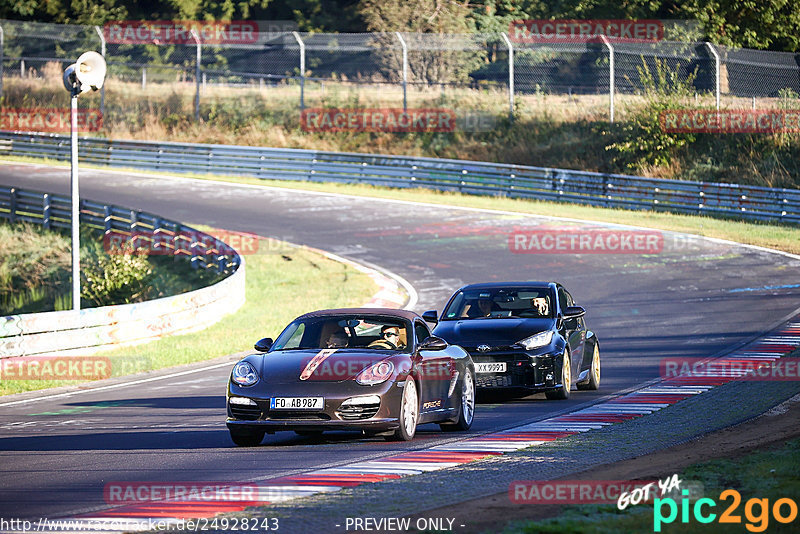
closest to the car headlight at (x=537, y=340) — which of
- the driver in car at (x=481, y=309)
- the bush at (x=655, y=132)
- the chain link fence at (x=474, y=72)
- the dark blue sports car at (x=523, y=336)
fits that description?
the dark blue sports car at (x=523, y=336)

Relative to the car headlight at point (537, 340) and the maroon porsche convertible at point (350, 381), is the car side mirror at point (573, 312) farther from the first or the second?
the maroon porsche convertible at point (350, 381)

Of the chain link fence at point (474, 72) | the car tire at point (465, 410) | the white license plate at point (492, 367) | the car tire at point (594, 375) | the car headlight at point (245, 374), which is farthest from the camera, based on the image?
the chain link fence at point (474, 72)

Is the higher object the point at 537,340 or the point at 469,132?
the point at 469,132

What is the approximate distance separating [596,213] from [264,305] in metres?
15.0

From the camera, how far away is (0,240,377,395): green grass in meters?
18.9

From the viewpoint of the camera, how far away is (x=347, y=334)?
11.5m

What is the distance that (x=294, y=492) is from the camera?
8000 millimetres

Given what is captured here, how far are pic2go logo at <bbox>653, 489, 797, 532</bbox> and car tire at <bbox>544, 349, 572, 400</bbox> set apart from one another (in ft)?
24.1

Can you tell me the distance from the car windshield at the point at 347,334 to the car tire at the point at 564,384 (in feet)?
11.4

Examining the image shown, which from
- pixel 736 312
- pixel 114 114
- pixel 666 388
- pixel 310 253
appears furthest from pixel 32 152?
pixel 666 388

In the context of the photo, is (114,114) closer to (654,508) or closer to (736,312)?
(736,312)

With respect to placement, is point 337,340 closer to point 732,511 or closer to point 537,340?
point 537,340

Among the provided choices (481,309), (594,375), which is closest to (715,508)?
(481,309)

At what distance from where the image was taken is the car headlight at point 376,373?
10406 millimetres
